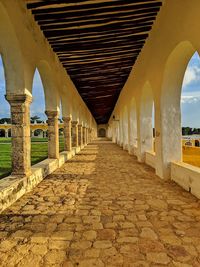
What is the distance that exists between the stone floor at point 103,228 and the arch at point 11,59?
2.22 m

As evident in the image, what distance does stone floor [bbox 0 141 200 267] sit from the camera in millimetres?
2277

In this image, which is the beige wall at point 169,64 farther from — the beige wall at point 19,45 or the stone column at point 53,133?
the stone column at point 53,133

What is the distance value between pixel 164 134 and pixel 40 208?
333 cm

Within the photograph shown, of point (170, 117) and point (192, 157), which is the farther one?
point (192, 157)

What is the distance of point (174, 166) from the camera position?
17.9 ft

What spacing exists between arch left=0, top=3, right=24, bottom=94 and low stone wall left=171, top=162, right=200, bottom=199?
3654mm

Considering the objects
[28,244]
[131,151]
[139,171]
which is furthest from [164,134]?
[131,151]

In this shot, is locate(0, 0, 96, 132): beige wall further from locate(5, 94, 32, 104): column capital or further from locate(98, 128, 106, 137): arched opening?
locate(98, 128, 106, 137): arched opening

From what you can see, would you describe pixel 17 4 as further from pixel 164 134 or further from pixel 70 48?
pixel 164 134

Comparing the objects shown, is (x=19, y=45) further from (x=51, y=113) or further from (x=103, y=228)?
(x=103, y=228)

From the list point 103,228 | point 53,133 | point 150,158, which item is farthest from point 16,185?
point 150,158

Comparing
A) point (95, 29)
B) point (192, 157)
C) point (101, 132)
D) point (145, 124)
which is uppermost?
point (95, 29)

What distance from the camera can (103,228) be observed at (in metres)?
2.97

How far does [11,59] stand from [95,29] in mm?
2168
